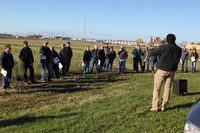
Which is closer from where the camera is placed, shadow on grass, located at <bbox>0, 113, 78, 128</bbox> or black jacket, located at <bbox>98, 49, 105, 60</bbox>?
shadow on grass, located at <bbox>0, 113, 78, 128</bbox>

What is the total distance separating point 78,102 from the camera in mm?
11812

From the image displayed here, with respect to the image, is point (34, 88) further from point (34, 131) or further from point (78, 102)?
point (34, 131)

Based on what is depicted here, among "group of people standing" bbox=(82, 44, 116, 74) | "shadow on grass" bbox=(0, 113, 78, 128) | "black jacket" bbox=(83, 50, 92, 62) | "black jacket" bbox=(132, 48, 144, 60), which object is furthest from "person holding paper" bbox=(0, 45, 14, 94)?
"black jacket" bbox=(132, 48, 144, 60)

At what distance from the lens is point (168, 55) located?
29.6 feet

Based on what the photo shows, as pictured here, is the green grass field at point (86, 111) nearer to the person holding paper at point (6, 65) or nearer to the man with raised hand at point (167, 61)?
the person holding paper at point (6, 65)

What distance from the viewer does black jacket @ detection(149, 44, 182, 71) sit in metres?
9.00

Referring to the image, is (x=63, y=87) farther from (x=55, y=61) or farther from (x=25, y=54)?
(x=55, y=61)

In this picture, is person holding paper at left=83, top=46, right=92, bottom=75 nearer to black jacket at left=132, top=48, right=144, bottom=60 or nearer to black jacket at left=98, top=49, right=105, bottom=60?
black jacket at left=98, top=49, right=105, bottom=60

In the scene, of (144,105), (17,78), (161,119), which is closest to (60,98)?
(144,105)

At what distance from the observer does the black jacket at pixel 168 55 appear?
9000mm

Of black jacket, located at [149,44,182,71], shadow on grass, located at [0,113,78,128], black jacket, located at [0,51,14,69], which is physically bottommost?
shadow on grass, located at [0,113,78,128]

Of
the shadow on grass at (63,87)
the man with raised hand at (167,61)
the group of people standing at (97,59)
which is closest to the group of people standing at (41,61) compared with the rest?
the shadow on grass at (63,87)

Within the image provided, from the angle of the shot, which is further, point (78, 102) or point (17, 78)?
point (17, 78)

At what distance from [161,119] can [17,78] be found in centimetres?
1180
